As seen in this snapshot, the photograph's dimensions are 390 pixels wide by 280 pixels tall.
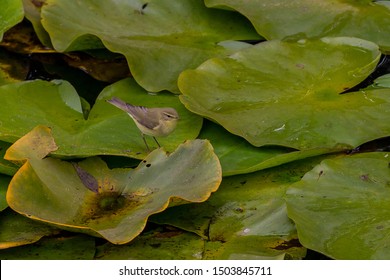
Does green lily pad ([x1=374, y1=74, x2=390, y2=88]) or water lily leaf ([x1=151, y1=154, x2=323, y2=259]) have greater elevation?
green lily pad ([x1=374, y1=74, x2=390, y2=88])

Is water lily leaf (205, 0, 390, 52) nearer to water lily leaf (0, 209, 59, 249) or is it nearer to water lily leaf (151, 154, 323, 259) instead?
water lily leaf (151, 154, 323, 259)

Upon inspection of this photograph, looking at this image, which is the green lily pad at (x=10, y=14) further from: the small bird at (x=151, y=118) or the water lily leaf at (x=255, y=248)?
the water lily leaf at (x=255, y=248)

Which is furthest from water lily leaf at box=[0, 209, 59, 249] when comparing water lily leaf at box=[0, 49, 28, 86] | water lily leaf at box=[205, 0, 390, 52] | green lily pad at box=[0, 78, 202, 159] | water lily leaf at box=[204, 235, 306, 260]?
water lily leaf at box=[205, 0, 390, 52]

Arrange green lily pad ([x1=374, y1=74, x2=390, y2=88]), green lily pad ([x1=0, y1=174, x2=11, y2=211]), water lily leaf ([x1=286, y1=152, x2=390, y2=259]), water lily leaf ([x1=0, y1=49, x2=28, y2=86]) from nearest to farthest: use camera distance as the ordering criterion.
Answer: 1. water lily leaf ([x1=286, y1=152, x2=390, y2=259])
2. green lily pad ([x1=0, y1=174, x2=11, y2=211])
3. green lily pad ([x1=374, y1=74, x2=390, y2=88])
4. water lily leaf ([x1=0, y1=49, x2=28, y2=86])

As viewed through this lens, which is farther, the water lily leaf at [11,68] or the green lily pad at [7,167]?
the water lily leaf at [11,68]

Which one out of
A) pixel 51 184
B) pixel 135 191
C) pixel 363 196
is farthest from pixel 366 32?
pixel 51 184

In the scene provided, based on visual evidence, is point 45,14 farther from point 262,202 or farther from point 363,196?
point 363,196

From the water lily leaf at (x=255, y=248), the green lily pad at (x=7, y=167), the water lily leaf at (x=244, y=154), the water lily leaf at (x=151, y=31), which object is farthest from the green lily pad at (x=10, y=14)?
the water lily leaf at (x=255, y=248)

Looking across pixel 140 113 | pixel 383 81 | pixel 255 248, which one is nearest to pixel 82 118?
pixel 140 113
